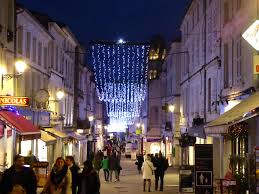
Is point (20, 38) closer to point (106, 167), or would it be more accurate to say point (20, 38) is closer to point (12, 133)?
point (12, 133)

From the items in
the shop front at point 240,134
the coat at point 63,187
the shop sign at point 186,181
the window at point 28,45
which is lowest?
the shop sign at point 186,181

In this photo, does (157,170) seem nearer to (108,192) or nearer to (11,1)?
(108,192)

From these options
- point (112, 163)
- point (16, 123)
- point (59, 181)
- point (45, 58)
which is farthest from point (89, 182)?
point (45, 58)

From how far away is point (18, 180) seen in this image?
13.1 metres

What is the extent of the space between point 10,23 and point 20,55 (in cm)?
310

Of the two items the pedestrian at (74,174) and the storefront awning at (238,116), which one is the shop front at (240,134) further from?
the pedestrian at (74,174)

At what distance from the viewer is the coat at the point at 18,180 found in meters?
13.1

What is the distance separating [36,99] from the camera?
3253cm

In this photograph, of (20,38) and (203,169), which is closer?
(203,169)

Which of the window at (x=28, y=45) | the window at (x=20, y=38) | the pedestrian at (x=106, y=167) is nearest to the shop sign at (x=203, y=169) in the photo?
the window at (x=20, y=38)

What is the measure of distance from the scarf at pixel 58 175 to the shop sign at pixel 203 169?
8.04 metres

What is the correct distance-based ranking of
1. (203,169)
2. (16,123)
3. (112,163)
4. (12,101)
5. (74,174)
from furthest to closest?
1. (112,163)
2. (16,123)
3. (12,101)
4. (203,169)
5. (74,174)

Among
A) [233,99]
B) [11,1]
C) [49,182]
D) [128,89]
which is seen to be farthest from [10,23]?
[128,89]

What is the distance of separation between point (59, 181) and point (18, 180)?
1.61 metres
